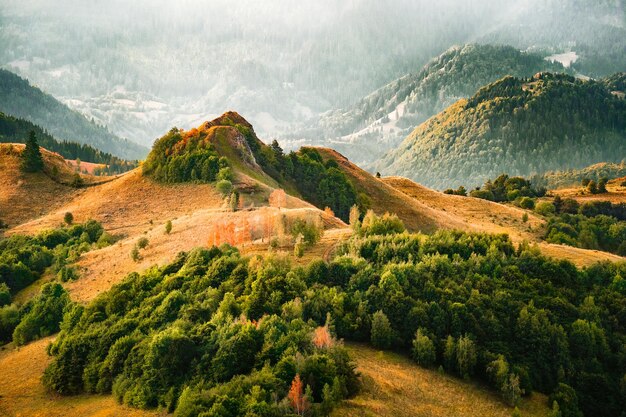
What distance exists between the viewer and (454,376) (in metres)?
48.4

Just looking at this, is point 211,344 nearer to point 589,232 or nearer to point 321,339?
point 321,339

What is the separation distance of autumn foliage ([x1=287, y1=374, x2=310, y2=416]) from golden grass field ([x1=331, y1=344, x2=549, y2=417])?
2.36 meters

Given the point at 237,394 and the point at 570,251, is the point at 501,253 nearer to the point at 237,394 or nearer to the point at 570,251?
the point at 570,251

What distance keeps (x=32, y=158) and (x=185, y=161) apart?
43.5 metres

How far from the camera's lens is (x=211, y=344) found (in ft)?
140

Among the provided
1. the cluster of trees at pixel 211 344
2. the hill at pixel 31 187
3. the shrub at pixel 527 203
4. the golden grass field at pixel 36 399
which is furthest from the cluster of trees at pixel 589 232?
the hill at pixel 31 187

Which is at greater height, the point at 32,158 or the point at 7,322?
the point at 32,158

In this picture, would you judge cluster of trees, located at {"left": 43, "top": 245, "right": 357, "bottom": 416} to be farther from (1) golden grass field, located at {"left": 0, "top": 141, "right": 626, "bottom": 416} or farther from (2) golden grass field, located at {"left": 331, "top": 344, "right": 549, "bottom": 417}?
(1) golden grass field, located at {"left": 0, "top": 141, "right": 626, "bottom": 416}

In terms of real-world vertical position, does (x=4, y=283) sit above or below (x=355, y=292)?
below

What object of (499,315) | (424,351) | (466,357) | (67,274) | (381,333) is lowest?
(67,274)

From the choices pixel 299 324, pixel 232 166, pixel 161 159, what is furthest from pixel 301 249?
pixel 161 159

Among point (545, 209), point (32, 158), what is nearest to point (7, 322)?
point (32, 158)

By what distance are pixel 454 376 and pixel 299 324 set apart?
15.6 metres

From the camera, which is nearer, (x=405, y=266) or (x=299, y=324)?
(x=299, y=324)
